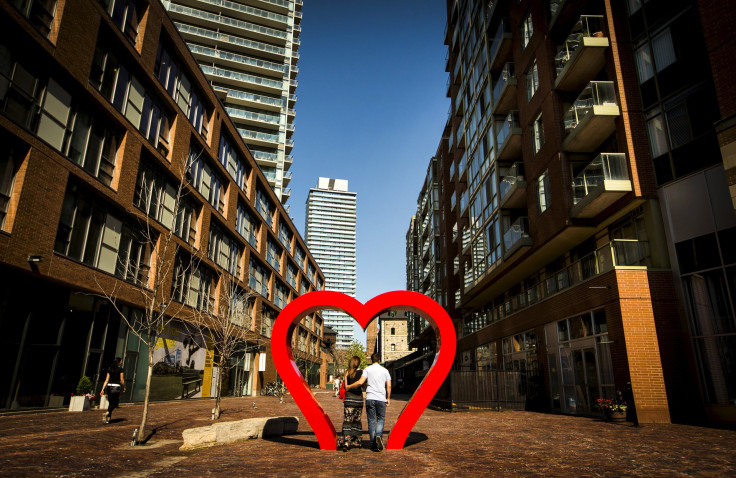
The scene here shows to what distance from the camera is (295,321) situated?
9.70 metres

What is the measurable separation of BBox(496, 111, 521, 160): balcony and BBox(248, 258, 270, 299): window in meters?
21.9

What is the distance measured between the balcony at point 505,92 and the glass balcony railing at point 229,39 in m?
50.6

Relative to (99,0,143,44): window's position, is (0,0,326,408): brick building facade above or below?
below

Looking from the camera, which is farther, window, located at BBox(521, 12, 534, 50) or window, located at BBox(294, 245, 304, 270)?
window, located at BBox(294, 245, 304, 270)

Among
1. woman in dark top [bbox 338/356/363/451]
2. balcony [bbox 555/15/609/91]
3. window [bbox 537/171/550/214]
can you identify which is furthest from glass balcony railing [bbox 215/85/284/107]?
woman in dark top [bbox 338/356/363/451]

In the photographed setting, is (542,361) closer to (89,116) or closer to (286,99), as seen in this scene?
(89,116)

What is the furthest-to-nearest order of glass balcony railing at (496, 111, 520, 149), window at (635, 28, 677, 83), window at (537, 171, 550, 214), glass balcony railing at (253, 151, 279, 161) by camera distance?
glass balcony railing at (253, 151, 279, 161) < glass balcony railing at (496, 111, 520, 149) < window at (537, 171, 550, 214) < window at (635, 28, 677, 83)

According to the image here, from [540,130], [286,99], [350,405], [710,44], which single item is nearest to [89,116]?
[350,405]

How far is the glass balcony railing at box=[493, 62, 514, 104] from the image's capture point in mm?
24678

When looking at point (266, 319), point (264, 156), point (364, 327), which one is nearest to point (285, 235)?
point (266, 319)

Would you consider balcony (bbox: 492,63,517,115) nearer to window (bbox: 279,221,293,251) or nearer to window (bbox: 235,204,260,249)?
window (bbox: 235,204,260,249)

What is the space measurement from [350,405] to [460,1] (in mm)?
35407

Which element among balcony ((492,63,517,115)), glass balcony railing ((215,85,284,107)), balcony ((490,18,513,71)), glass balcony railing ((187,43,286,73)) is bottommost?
balcony ((492,63,517,115))

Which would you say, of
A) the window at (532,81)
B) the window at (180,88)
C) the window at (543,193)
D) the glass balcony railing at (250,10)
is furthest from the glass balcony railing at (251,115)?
the window at (543,193)
